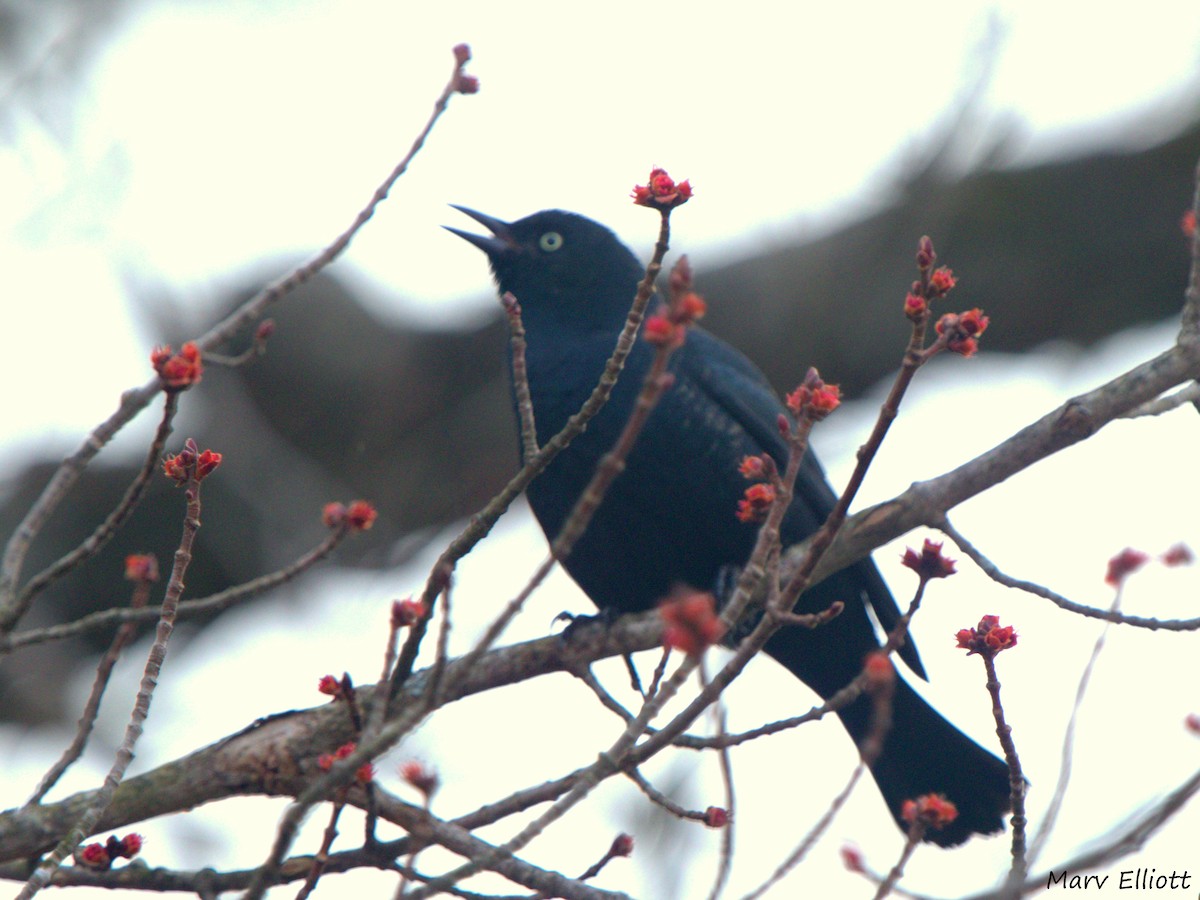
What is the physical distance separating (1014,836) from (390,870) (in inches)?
39.2

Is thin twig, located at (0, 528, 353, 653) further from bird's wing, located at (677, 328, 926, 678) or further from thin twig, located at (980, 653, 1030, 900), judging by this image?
bird's wing, located at (677, 328, 926, 678)

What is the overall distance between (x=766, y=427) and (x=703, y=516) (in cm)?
44

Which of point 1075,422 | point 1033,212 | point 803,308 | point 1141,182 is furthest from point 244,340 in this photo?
point 1075,422

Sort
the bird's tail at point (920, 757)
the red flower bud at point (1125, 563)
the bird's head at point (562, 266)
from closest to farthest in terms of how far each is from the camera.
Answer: the red flower bud at point (1125, 563)
the bird's tail at point (920, 757)
the bird's head at point (562, 266)

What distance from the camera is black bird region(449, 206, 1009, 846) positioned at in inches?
145

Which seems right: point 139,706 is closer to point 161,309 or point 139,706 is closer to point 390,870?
point 390,870

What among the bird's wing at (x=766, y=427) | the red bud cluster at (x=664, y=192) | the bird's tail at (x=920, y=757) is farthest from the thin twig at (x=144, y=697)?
the bird's tail at (x=920, y=757)

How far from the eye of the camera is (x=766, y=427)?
3980 mm

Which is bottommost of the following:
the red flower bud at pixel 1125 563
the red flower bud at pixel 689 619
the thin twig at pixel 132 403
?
the red flower bud at pixel 689 619

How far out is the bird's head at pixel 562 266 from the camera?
14.0ft

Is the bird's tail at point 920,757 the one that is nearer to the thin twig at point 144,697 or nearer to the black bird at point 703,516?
the black bird at point 703,516

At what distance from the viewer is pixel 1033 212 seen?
5.40 metres

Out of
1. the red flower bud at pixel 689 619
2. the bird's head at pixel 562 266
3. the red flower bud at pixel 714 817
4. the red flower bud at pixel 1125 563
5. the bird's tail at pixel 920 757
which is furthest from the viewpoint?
the bird's head at pixel 562 266

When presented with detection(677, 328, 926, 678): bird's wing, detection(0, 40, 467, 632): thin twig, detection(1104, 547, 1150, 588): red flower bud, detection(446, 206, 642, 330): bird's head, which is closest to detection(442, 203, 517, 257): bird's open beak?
→ detection(446, 206, 642, 330): bird's head
